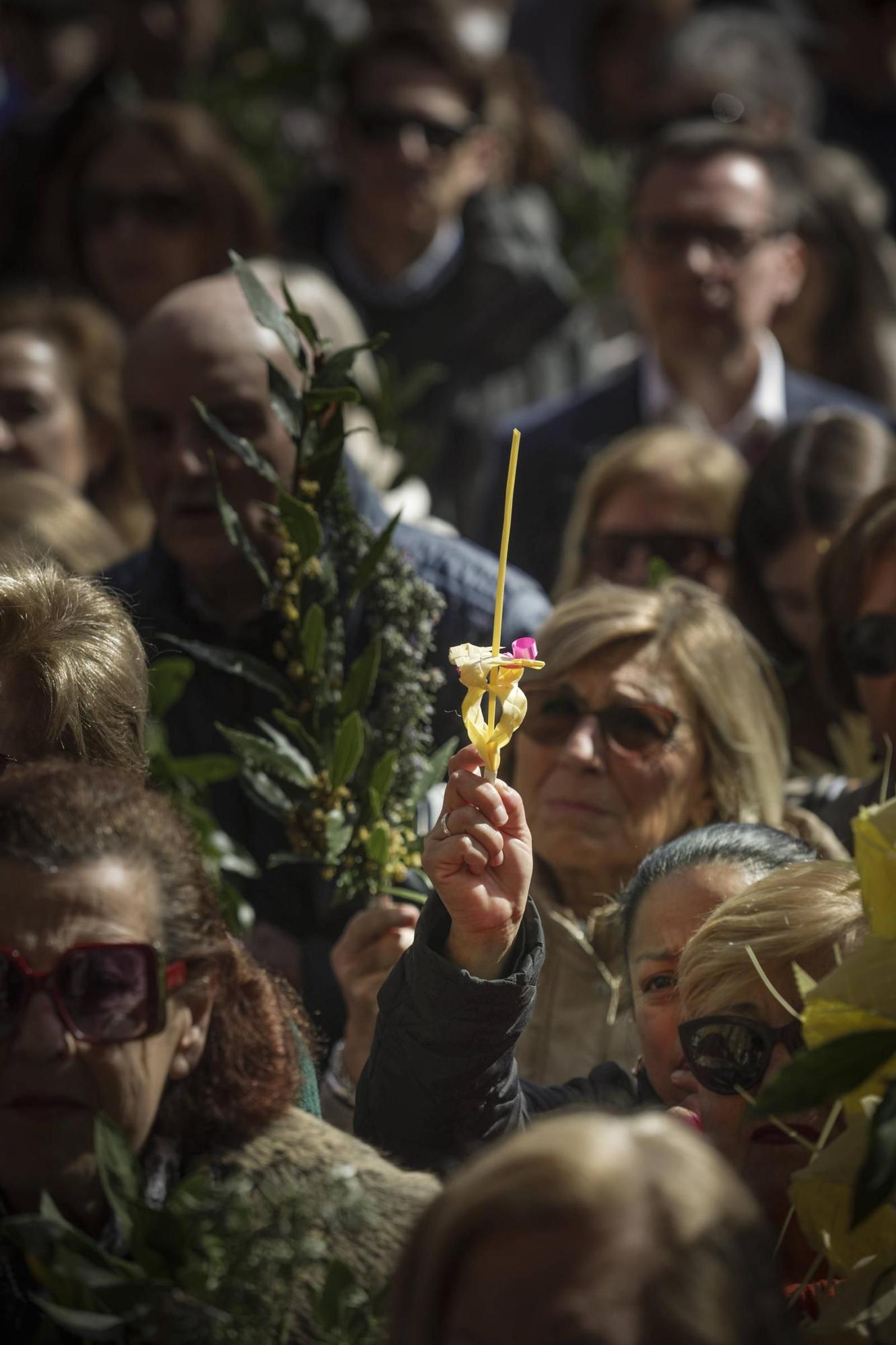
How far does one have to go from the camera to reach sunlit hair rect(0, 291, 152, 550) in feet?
18.7

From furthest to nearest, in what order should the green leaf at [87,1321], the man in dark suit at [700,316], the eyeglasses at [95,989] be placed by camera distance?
the man in dark suit at [700,316], the eyeglasses at [95,989], the green leaf at [87,1321]

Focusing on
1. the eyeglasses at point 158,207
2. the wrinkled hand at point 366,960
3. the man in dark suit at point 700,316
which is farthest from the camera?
the eyeglasses at point 158,207

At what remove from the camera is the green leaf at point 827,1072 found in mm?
2041

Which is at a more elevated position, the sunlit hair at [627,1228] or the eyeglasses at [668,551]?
the sunlit hair at [627,1228]

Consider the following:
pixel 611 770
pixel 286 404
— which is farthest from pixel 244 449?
pixel 611 770

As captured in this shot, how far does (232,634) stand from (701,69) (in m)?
3.87

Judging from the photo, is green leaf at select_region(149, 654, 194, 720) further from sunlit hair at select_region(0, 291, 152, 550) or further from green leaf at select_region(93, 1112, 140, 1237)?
sunlit hair at select_region(0, 291, 152, 550)

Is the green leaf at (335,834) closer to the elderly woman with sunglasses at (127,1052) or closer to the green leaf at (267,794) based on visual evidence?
the green leaf at (267,794)

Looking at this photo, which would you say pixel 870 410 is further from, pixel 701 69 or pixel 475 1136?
pixel 475 1136

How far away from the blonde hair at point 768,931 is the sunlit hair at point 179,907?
0.53m

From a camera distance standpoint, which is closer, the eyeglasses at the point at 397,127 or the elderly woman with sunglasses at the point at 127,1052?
the elderly woman with sunglasses at the point at 127,1052

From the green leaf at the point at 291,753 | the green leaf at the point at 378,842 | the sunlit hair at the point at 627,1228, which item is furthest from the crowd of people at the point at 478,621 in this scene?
the green leaf at the point at 291,753

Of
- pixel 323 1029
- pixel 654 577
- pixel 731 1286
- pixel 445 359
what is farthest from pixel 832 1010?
pixel 445 359

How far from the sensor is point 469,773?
8.29 feet
